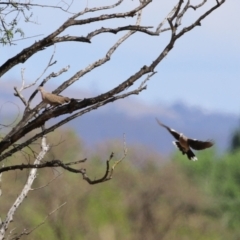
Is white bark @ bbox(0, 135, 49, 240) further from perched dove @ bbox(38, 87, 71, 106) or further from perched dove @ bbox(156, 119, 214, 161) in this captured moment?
perched dove @ bbox(156, 119, 214, 161)

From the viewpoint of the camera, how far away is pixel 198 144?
10.0 metres

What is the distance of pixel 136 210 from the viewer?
48469 millimetres

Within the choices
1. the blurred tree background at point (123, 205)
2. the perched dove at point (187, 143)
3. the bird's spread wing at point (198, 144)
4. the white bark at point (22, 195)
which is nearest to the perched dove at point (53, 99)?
the white bark at point (22, 195)

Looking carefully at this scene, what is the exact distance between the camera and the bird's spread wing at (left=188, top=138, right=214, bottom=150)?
9.84 m

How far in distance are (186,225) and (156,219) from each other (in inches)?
72.0

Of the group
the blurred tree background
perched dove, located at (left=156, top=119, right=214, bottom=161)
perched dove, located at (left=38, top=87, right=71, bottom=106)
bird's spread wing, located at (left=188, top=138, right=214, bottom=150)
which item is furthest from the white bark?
the blurred tree background

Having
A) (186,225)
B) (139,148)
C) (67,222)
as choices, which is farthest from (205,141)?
(139,148)

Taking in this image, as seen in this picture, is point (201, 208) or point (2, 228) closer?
point (2, 228)

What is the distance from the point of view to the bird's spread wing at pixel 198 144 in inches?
387

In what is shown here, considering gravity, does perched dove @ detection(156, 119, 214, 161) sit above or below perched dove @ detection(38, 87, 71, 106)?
below

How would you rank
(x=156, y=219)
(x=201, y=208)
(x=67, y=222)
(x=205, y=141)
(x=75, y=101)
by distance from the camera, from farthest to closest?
(x=201, y=208), (x=156, y=219), (x=67, y=222), (x=205, y=141), (x=75, y=101)

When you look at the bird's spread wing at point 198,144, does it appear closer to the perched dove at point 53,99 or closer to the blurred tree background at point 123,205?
the perched dove at point 53,99

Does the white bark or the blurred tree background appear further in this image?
the blurred tree background

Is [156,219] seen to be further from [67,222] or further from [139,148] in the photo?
[139,148]
